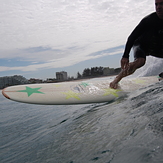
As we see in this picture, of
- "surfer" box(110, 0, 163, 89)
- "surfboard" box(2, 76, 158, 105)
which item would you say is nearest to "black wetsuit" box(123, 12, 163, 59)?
"surfer" box(110, 0, 163, 89)

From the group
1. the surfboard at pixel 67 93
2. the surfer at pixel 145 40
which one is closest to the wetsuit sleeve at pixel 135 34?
the surfer at pixel 145 40

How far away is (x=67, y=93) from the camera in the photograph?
3479 millimetres

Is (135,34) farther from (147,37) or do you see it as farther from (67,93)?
(67,93)

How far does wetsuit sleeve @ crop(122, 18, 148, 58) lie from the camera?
3031mm

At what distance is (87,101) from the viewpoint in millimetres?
3242

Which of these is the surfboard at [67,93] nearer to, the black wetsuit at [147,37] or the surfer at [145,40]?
the surfer at [145,40]

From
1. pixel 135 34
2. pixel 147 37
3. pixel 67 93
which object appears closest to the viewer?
pixel 135 34

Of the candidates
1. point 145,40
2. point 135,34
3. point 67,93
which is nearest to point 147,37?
point 145,40

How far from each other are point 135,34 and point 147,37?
311mm

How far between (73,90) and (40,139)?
1810 mm

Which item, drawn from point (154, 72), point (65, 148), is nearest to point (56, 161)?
point (65, 148)

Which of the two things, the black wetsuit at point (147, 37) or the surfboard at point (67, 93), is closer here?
the black wetsuit at point (147, 37)

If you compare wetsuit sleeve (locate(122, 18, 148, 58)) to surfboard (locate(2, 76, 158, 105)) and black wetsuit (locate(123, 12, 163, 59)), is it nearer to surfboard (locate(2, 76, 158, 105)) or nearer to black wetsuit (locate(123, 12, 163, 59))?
black wetsuit (locate(123, 12, 163, 59))

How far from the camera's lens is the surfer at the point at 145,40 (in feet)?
9.76
